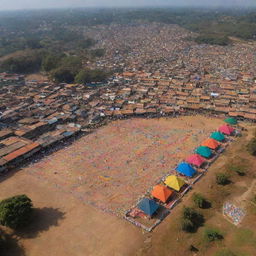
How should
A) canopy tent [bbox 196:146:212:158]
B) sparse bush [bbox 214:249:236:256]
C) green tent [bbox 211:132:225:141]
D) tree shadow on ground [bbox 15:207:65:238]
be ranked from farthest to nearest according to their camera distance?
1. green tent [bbox 211:132:225:141]
2. canopy tent [bbox 196:146:212:158]
3. tree shadow on ground [bbox 15:207:65:238]
4. sparse bush [bbox 214:249:236:256]

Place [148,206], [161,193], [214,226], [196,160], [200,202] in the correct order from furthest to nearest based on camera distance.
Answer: [196,160] → [161,193] → [200,202] → [148,206] → [214,226]

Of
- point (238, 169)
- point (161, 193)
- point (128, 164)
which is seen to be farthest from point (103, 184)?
point (238, 169)

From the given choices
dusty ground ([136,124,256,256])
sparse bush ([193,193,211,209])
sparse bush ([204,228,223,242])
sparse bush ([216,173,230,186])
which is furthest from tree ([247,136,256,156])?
sparse bush ([204,228,223,242])

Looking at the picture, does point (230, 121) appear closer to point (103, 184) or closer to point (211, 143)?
point (211, 143)

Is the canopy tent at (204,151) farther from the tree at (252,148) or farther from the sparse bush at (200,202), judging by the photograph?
the sparse bush at (200,202)

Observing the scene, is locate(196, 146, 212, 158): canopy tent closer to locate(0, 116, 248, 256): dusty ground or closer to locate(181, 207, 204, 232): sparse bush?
locate(0, 116, 248, 256): dusty ground

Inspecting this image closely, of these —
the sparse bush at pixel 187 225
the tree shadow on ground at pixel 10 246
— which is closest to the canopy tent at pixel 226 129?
the sparse bush at pixel 187 225

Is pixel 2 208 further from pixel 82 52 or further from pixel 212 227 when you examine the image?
pixel 82 52
